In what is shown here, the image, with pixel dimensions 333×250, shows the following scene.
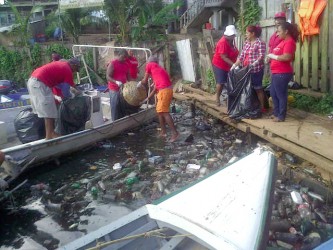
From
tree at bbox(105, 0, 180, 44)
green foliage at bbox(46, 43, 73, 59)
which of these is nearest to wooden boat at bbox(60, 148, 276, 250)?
tree at bbox(105, 0, 180, 44)

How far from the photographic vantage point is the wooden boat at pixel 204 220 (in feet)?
10.9

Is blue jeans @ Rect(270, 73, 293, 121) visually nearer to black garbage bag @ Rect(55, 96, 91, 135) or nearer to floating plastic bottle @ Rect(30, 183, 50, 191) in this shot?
black garbage bag @ Rect(55, 96, 91, 135)

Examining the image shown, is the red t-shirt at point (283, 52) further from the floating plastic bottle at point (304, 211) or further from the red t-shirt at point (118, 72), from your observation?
the red t-shirt at point (118, 72)

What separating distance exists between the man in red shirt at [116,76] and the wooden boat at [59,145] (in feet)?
1.24

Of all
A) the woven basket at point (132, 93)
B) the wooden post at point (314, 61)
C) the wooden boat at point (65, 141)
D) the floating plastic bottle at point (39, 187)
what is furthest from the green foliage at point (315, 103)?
the floating plastic bottle at point (39, 187)

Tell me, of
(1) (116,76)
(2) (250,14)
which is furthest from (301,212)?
(2) (250,14)

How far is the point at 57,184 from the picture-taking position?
682cm

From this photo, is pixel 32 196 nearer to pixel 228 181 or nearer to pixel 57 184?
pixel 57 184

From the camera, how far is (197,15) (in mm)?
19891

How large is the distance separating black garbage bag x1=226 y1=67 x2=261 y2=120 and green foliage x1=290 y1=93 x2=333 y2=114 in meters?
1.12

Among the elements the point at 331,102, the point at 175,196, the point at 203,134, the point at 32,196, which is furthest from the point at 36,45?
the point at 175,196

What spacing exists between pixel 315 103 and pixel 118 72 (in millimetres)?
4317

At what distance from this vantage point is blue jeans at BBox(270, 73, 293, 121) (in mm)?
6660

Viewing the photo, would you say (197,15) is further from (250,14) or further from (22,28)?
(250,14)
